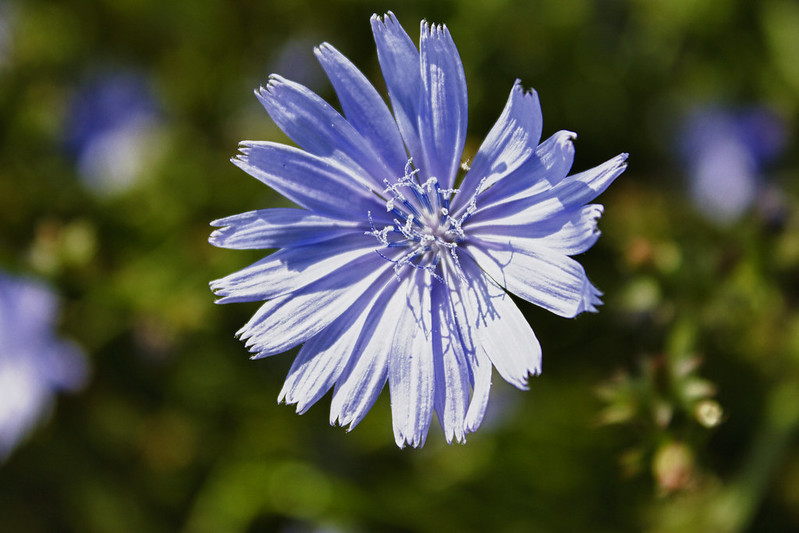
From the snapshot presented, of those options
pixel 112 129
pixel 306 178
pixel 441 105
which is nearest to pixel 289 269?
pixel 306 178

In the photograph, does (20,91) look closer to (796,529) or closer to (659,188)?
(659,188)

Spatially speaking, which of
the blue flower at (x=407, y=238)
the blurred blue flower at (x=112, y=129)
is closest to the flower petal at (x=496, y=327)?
the blue flower at (x=407, y=238)

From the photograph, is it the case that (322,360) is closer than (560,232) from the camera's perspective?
No

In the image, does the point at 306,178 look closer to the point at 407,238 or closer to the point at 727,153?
the point at 407,238

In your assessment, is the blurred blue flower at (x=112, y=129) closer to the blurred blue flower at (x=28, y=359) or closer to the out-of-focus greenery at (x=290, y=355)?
the out-of-focus greenery at (x=290, y=355)

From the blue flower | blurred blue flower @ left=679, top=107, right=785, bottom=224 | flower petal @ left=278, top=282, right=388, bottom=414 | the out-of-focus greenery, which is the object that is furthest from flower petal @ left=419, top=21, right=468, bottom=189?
blurred blue flower @ left=679, top=107, right=785, bottom=224

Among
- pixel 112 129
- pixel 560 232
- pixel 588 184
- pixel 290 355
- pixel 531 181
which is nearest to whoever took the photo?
pixel 588 184
